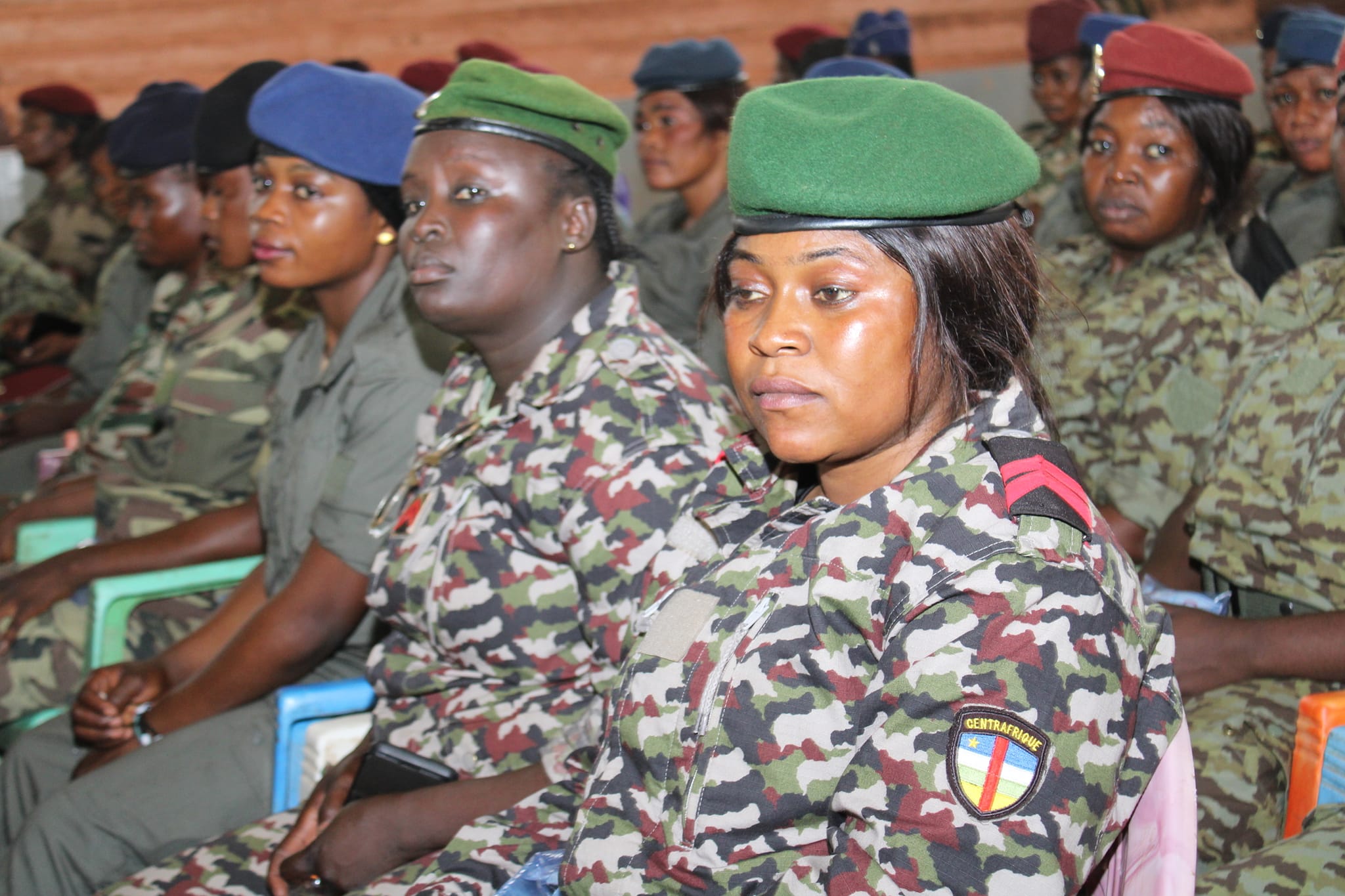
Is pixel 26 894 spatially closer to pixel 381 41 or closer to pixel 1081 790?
pixel 1081 790

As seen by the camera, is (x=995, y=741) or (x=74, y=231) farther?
(x=74, y=231)

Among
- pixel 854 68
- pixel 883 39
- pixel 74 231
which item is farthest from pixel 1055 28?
pixel 74 231

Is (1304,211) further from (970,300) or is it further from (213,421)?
(213,421)

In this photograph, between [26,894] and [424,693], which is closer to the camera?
[424,693]

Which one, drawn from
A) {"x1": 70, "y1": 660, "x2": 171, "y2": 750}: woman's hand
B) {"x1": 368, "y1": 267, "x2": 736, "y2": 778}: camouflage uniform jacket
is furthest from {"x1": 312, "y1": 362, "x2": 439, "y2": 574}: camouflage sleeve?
{"x1": 70, "y1": 660, "x2": 171, "y2": 750}: woman's hand

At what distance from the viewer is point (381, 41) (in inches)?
231

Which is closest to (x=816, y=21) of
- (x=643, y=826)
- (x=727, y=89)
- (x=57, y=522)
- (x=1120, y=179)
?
(x=727, y=89)

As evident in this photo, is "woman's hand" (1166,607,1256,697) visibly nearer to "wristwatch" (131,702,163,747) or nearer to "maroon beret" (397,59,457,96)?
"wristwatch" (131,702,163,747)

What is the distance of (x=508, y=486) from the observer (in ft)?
5.10

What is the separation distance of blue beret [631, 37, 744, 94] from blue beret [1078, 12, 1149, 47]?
3.58 ft

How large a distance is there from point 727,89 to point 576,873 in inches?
113

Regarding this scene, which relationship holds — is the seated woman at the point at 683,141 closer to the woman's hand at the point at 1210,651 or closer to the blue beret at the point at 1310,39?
the blue beret at the point at 1310,39

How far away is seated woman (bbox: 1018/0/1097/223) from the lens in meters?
3.75

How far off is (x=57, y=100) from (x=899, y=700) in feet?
19.3
